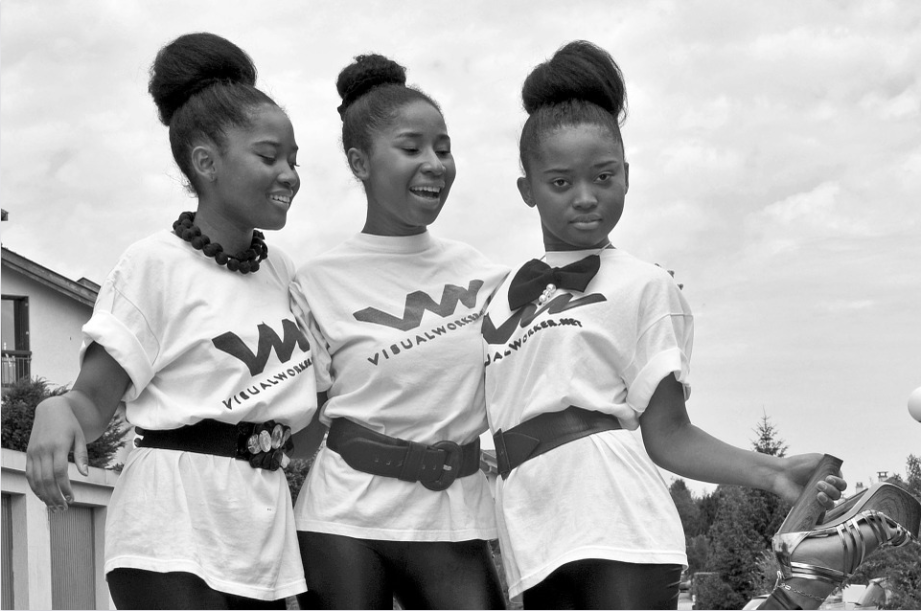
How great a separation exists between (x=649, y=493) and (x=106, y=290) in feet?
5.41

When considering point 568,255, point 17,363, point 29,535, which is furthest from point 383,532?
point 17,363

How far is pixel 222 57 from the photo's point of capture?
4.04 meters

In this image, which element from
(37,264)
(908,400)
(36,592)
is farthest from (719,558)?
(908,400)

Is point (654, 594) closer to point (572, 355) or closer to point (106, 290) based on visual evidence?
point (572, 355)

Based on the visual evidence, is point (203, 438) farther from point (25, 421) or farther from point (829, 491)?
point (25, 421)

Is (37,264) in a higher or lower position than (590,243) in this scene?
higher

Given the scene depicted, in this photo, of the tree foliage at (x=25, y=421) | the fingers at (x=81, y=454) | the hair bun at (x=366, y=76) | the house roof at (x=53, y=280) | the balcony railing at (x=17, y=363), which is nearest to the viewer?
the fingers at (x=81, y=454)

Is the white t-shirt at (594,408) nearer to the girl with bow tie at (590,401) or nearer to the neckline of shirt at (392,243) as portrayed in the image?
the girl with bow tie at (590,401)

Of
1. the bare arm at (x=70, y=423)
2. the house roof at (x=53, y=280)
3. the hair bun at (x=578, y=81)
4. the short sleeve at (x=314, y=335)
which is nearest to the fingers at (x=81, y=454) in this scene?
the bare arm at (x=70, y=423)

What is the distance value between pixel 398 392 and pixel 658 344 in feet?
2.62

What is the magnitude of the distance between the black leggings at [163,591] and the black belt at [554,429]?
914mm

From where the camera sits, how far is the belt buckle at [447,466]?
3793 millimetres

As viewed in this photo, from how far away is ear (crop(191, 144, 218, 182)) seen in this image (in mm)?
3836

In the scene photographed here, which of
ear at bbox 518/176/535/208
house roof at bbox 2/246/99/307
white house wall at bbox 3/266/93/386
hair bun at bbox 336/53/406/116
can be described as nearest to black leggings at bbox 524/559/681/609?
ear at bbox 518/176/535/208
